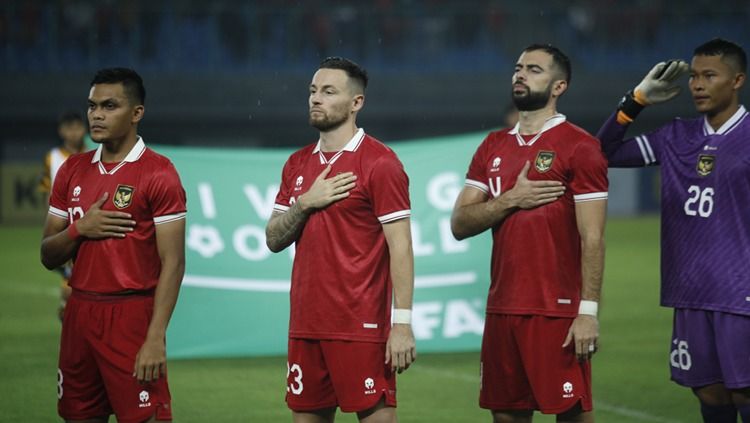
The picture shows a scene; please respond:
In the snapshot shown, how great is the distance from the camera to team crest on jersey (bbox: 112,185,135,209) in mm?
5227

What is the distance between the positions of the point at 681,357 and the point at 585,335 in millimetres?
628

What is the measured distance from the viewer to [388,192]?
5.20 meters

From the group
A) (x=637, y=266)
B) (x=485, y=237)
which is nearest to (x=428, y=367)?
(x=485, y=237)

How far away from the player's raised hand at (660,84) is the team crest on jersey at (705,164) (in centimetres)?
33

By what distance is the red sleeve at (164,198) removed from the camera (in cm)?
522

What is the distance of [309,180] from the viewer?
5418 mm

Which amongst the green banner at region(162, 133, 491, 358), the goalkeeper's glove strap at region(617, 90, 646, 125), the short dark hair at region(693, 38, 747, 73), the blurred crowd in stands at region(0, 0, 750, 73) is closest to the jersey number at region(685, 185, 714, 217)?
the goalkeeper's glove strap at region(617, 90, 646, 125)

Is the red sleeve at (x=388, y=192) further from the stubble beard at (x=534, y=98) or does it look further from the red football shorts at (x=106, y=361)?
the red football shorts at (x=106, y=361)

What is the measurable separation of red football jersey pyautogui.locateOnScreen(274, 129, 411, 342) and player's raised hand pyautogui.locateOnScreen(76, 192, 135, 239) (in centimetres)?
79

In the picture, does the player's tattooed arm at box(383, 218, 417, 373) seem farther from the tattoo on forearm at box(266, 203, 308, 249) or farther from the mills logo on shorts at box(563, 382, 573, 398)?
the mills logo on shorts at box(563, 382, 573, 398)

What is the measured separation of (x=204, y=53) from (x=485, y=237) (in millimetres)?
19723

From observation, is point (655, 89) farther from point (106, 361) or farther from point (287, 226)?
point (106, 361)

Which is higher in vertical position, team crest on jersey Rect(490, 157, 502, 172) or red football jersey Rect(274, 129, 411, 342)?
team crest on jersey Rect(490, 157, 502, 172)

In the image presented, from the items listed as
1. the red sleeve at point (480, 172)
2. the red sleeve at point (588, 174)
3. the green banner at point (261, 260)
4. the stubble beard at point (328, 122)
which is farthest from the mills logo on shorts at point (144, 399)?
the green banner at point (261, 260)
